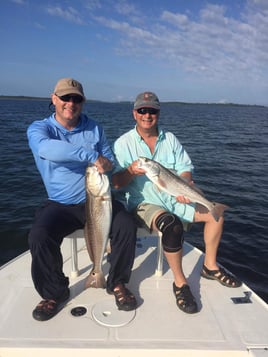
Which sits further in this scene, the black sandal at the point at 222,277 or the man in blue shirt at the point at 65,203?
the black sandal at the point at 222,277

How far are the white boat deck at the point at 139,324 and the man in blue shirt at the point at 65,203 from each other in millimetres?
201

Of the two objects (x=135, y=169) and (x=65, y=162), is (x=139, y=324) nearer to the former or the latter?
(x=135, y=169)

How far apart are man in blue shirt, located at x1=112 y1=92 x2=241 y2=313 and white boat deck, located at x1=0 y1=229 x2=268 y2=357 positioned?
34 centimetres

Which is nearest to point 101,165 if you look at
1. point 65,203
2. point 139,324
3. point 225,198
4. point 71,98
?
point 65,203

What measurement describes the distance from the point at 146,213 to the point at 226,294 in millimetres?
1430

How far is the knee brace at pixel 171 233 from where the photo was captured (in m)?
3.80

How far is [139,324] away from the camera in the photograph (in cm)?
337

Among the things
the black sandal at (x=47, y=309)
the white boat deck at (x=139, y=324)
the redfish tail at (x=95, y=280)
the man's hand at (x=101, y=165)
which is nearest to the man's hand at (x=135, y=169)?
the man's hand at (x=101, y=165)

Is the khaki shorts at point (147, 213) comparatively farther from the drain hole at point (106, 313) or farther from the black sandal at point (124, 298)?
the drain hole at point (106, 313)

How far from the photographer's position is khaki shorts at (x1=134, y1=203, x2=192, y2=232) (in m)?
4.11

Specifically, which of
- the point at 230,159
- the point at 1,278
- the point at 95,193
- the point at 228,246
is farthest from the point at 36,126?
the point at 230,159

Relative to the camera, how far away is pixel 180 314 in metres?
3.58

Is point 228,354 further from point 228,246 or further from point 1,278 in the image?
point 228,246

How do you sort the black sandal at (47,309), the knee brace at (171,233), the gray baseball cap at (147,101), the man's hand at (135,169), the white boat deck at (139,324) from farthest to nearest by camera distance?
the gray baseball cap at (147,101) < the man's hand at (135,169) < the knee brace at (171,233) < the black sandal at (47,309) < the white boat deck at (139,324)
